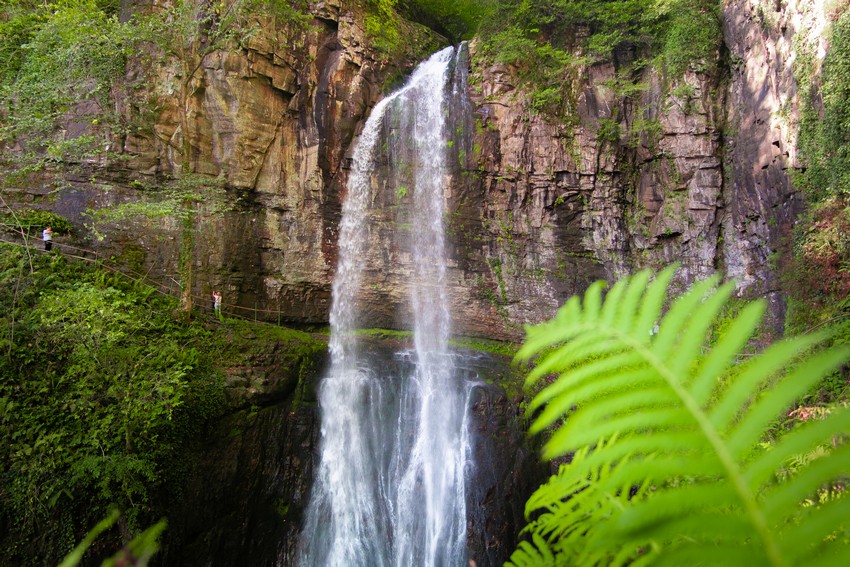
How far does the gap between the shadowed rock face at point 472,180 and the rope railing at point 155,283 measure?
0.10 metres

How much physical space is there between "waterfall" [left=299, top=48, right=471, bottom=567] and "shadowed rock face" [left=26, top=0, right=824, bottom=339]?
0.44 m

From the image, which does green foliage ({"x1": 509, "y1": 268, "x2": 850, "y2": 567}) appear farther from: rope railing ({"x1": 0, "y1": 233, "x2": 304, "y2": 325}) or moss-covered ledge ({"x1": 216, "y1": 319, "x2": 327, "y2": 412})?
rope railing ({"x1": 0, "y1": 233, "x2": 304, "y2": 325})

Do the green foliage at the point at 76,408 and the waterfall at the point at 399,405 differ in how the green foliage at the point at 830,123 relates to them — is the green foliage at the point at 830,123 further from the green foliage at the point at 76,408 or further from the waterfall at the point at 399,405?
the green foliage at the point at 76,408

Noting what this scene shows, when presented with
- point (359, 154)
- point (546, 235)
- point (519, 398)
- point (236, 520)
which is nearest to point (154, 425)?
point (236, 520)

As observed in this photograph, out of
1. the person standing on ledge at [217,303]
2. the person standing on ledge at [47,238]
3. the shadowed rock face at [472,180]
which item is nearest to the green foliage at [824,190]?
the shadowed rock face at [472,180]

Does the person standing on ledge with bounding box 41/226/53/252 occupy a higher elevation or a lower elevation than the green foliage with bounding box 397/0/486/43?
lower

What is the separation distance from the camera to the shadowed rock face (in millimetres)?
11195

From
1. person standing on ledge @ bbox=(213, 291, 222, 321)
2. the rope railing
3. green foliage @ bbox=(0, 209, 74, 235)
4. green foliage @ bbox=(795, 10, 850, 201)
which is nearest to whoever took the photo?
green foliage @ bbox=(795, 10, 850, 201)

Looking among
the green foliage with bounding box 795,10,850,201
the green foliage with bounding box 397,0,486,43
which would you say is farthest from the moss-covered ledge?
the green foliage with bounding box 397,0,486,43

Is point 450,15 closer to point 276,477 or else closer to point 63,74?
point 63,74

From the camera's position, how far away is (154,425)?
20.8 feet

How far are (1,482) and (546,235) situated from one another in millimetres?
12384

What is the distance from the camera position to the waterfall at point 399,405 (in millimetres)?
8344

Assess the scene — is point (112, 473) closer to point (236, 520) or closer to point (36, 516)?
point (36, 516)
